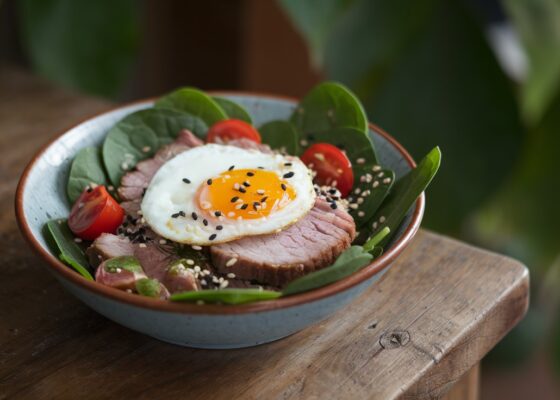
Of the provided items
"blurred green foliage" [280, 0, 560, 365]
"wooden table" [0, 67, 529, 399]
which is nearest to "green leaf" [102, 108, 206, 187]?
"wooden table" [0, 67, 529, 399]

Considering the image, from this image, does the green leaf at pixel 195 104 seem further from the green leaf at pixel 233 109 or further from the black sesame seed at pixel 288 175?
the black sesame seed at pixel 288 175

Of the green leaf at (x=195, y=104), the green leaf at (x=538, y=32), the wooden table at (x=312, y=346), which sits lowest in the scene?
the wooden table at (x=312, y=346)

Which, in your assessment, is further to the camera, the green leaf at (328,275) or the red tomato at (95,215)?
the red tomato at (95,215)

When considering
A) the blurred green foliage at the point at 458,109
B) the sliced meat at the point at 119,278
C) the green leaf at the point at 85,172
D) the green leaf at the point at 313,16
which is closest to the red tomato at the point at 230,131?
the green leaf at the point at 85,172

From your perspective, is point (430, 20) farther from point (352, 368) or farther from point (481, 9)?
point (352, 368)

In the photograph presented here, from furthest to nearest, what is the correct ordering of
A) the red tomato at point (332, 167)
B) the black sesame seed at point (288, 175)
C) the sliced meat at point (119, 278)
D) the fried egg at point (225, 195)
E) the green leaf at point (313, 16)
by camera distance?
the green leaf at point (313, 16) → the red tomato at point (332, 167) → the black sesame seed at point (288, 175) → the fried egg at point (225, 195) → the sliced meat at point (119, 278)

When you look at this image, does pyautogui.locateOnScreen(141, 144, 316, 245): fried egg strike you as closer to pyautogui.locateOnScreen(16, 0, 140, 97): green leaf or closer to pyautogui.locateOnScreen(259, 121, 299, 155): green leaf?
pyautogui.locateOnScreen(259, 121, 299, 155): green leaf

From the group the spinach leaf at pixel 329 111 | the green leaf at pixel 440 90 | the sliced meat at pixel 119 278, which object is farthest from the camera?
the green leaf at pixel 440 90

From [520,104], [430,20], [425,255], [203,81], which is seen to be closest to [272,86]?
[203,81]
